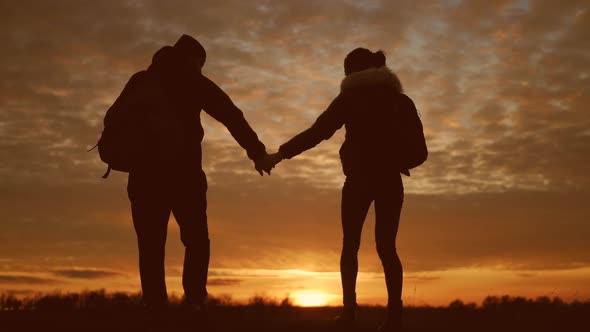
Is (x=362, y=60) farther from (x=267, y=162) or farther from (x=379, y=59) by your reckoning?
(x=267, y=162)

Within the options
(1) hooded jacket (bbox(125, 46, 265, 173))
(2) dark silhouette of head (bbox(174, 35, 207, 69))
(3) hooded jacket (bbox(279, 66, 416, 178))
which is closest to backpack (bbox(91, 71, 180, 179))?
(1) hooded jacket (bbox(125, 46, 265, 173))

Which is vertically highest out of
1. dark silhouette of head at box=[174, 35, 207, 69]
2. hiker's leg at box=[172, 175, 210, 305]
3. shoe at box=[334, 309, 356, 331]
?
dark silhouette of head at box=[174, 35, 207, 69]

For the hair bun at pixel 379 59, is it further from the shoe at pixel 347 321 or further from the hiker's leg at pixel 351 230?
the shoe at pixel 347 321

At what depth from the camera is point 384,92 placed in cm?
720

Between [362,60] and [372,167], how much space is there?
1.16m

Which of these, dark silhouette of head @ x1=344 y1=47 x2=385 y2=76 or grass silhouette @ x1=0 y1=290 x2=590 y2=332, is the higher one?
dark silhouette of head @ x1=344 y1=47 x2=385 y2=76

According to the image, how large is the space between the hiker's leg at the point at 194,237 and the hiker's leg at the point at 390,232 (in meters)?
1.73

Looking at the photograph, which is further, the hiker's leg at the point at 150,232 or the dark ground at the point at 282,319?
the dark ground at the point at 282,319

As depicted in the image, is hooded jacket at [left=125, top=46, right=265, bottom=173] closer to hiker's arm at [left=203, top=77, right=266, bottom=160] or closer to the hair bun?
hiker's arm at [left=203, top=77, right=266, bottom=160]

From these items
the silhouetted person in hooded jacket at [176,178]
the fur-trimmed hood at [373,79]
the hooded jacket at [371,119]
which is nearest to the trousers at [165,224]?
the silhouetted person in hooded jacket at [176,178]

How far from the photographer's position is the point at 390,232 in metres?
7.05

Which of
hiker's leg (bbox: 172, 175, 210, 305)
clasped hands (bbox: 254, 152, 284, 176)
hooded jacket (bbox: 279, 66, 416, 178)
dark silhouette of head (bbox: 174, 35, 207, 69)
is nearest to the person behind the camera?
hiker's leg (bbox: 172, 175, 210, 305)

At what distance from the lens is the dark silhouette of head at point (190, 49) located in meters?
6.68

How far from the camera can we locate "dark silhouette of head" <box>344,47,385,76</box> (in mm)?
7359
